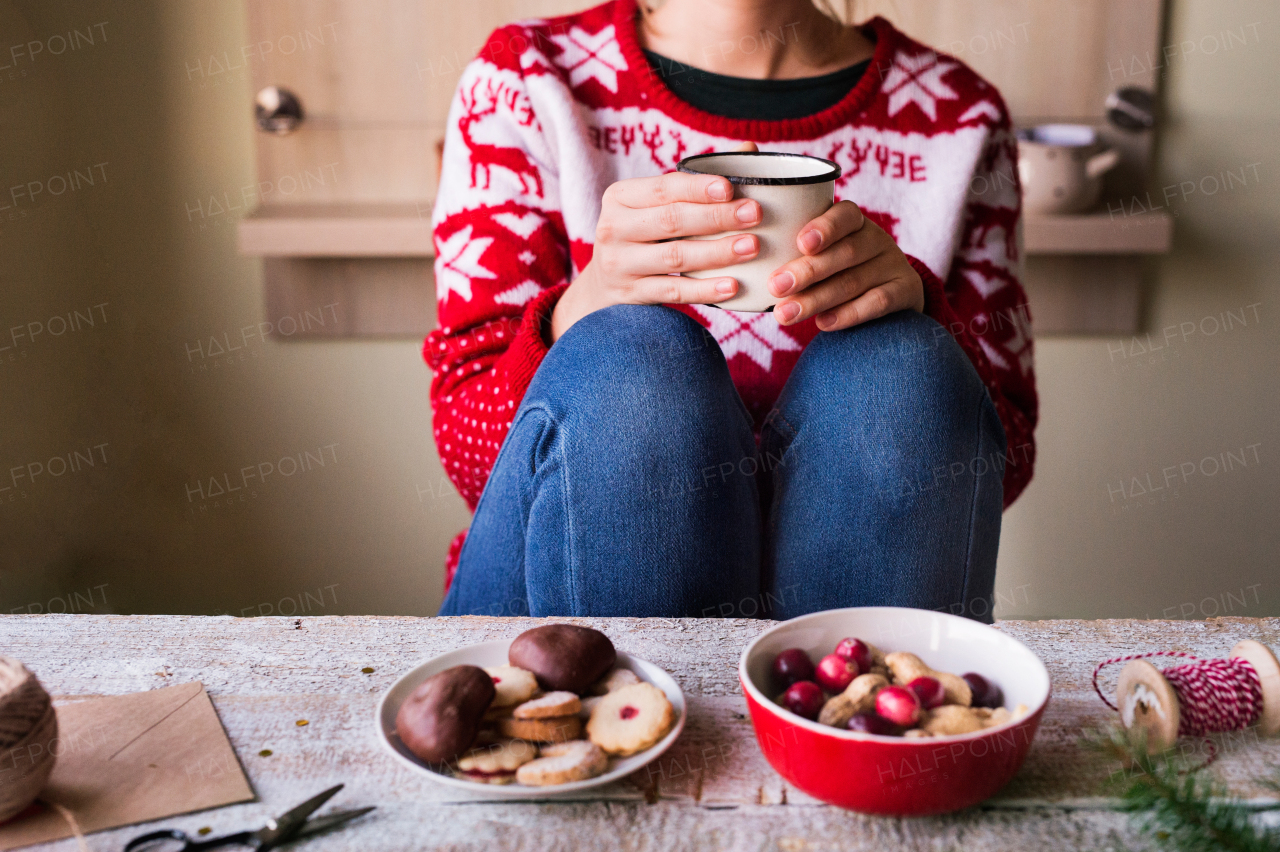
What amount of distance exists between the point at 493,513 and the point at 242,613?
112cm

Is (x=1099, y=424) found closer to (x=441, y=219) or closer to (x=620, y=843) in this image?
(x=441, y=219)

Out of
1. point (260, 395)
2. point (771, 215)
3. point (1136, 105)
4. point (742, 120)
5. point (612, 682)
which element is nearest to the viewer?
point (612, 682)

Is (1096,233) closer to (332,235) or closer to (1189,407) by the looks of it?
(1189,407)

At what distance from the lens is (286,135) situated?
5.16 ft

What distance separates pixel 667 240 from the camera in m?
0.70

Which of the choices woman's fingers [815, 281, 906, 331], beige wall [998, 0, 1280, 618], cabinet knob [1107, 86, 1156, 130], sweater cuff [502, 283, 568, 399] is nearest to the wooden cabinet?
cabinet knob [1107, 86, 1156, 130]

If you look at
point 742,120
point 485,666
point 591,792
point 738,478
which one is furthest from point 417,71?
point 591,792

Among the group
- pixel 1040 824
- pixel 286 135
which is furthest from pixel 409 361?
pixel 1040 824

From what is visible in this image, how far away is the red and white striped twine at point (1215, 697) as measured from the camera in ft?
1.62

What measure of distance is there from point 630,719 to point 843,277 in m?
0.36

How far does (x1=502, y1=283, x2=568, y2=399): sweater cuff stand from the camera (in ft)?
2.81

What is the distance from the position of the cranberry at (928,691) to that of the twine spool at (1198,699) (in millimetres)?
100

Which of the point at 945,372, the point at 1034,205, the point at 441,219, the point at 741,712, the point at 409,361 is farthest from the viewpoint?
the point at 409,361

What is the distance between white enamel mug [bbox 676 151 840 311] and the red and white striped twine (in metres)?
0.32
